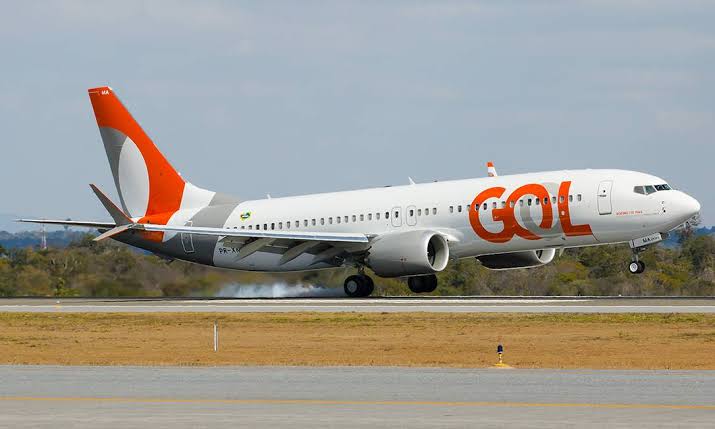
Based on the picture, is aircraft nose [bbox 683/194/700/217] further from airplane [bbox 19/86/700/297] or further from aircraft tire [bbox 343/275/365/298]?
aircraft tire [bbox 343/275/365/298]

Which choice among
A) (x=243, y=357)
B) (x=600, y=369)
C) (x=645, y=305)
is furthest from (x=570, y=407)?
(x=645, y=305)

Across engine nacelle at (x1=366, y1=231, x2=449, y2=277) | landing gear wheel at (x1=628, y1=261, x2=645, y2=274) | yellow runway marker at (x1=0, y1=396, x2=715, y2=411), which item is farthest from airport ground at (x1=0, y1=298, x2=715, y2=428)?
engine nacelle at (x1=366, y1=231, x2=449, y2=277)

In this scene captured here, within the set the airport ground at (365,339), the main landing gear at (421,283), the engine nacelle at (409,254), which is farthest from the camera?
the main landing gear at (421,283)

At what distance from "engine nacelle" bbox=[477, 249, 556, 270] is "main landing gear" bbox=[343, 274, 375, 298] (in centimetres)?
431

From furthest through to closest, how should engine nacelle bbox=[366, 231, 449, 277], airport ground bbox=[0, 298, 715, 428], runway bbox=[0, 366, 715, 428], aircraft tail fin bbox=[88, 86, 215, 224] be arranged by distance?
1. aircraft tail fin bbox=[88, 86, 215, 224]
2. engine nacelle bbox=[366, 231, 449, 277]
3. airport ground bbox=[0, 298, 715, 428]
4. runway bbox=[0, 366, 715, 428]

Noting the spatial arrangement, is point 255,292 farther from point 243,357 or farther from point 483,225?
point 243,357

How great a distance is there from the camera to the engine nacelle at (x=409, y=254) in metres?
48.1

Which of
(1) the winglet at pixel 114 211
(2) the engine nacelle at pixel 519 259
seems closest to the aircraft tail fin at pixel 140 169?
(1) the winglet at pixel 114 211

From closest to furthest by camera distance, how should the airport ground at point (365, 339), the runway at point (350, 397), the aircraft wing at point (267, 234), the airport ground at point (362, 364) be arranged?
the runway at point (350, 397), the airport ground at point (362, 364), the airport ground at point (365, 339), the aircraft wing at point (267, 234)

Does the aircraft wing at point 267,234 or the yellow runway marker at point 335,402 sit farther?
the aircraft wing at point 267,234

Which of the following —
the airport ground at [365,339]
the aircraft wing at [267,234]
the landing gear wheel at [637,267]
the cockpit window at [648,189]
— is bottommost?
the airport ground at [365,339]

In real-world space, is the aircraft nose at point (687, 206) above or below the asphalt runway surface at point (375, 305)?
above

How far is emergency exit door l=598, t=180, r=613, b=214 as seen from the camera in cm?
4581

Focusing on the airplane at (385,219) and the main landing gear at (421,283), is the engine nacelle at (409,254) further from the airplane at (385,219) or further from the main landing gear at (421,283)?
the main landing gear at (421,283)
